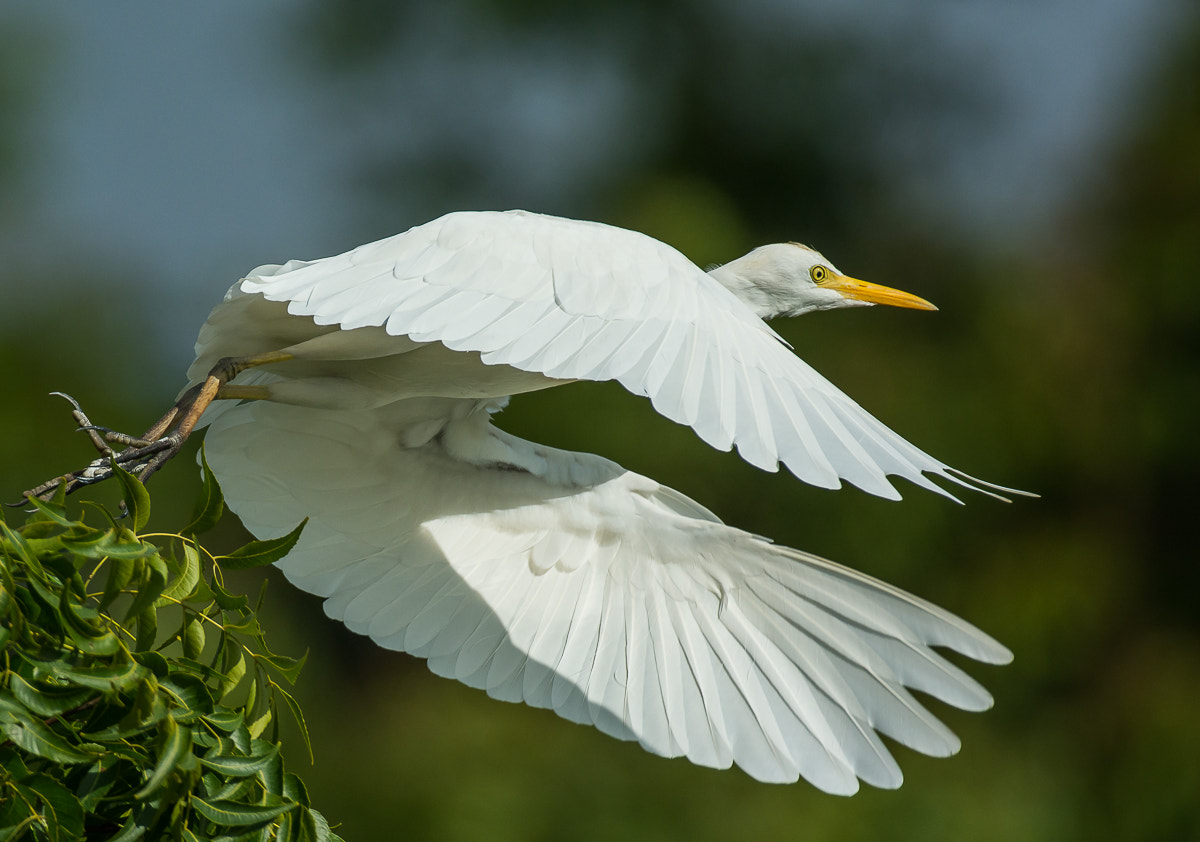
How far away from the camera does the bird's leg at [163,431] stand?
2514mm

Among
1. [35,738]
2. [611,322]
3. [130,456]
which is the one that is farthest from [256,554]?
[130,456]

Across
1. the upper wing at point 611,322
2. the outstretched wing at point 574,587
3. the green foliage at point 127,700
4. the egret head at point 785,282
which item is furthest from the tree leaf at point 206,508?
the egret head at point 785,282

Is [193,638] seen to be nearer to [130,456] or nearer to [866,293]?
[130,456]

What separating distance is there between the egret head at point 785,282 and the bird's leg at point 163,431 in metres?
1.30

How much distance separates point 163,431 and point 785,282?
171cm

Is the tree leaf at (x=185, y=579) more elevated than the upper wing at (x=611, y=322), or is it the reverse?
the upper wing at (x=611, y=322)

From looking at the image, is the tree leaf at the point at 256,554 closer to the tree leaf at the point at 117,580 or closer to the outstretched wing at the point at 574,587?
the tree leaf at the point at 117,580

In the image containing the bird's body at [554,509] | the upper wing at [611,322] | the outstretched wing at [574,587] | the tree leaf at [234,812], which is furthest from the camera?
A: the outstretched wing at [574,587]

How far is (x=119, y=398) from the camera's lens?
8969mm

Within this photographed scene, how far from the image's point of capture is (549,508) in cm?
309

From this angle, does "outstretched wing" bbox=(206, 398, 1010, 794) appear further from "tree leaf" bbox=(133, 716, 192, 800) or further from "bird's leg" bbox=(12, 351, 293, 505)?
"tree leaf" bbox=(133, 716, 192, 800)

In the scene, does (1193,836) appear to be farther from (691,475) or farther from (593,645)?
(593,645)

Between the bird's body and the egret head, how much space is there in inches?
30.3

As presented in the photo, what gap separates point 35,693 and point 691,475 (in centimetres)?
847
